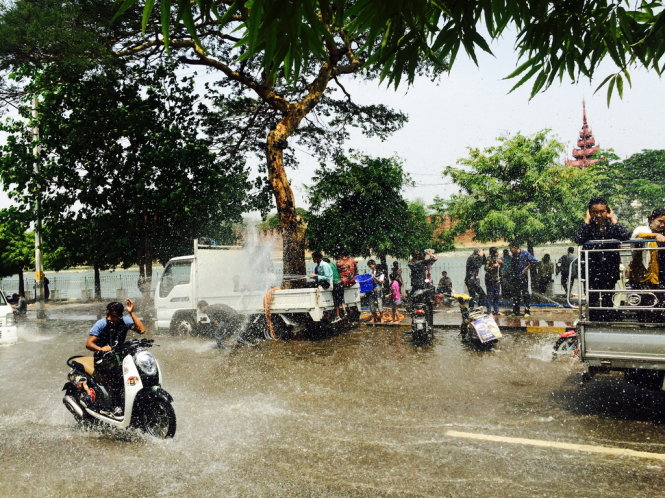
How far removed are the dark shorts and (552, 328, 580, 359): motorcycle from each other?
17.2 feet

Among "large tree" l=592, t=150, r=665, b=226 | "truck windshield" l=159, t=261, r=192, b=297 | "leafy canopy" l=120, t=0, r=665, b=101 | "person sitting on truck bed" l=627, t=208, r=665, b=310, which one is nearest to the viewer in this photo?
"leafy canopy" l=120, t=0, r=665, b=101

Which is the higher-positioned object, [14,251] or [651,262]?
[14,251]

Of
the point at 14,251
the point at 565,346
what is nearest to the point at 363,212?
the point at 565,346

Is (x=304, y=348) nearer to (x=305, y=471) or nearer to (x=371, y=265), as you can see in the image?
(x=371, y=265)

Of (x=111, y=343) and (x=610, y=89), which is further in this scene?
(x=111, y=343)

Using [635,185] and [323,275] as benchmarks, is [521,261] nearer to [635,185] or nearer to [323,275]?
[323,275]

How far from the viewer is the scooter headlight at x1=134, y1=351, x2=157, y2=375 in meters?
5.86

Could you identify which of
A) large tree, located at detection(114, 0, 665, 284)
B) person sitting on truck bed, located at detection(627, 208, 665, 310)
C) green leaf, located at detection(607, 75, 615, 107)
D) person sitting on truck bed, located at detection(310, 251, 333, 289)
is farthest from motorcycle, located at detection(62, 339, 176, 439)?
person sitting on truck bed, located at detection(310, 251, 333, 289)

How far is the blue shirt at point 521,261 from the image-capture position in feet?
48.6

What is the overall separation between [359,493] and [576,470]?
1.78 meters

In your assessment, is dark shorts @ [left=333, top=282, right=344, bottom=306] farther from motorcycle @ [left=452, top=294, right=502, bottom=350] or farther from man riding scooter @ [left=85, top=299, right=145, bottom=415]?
man riding scooter @ [left=85, top=299, right=145, bottom=415]

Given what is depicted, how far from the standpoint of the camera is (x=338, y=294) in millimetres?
13383

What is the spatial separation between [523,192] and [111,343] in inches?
776

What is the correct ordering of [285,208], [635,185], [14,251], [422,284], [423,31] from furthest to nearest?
[635,185] < [14,251] < [285,208] < [422,284] < [423,31]
